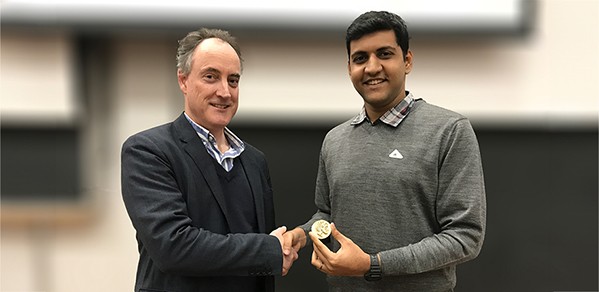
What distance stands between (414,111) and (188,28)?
1151 mm

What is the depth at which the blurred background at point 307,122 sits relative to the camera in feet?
6.92

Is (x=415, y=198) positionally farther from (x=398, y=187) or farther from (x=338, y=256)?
(x=338, y=256)

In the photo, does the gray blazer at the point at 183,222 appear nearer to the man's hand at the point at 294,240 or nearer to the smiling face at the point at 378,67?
the man's hand at the point at 294,240

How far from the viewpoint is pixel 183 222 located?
1.13m

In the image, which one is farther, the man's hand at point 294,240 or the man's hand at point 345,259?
the man's hand at point 294,240

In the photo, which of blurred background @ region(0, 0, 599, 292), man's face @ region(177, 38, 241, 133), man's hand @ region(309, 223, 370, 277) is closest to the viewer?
man's hand @ region(309, 223, 370, 277)

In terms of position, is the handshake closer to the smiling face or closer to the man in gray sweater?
the man in gray sweater

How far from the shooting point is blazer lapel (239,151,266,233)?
1.29 metres

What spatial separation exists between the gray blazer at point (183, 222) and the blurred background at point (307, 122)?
0.95m

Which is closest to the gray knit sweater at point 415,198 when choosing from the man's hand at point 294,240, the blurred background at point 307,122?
the man's hand at point 294,240

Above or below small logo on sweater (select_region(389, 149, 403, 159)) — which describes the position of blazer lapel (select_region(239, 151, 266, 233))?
below

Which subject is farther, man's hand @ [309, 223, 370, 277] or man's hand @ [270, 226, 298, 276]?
man's hand @ [270, 226, 298, 276]

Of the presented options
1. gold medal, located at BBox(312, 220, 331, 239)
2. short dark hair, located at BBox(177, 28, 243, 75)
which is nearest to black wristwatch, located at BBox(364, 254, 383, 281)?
gold medal, located at BBox(312, 220, 331, 239)

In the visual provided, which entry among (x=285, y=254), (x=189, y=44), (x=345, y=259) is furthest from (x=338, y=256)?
(x=189, y=44)
